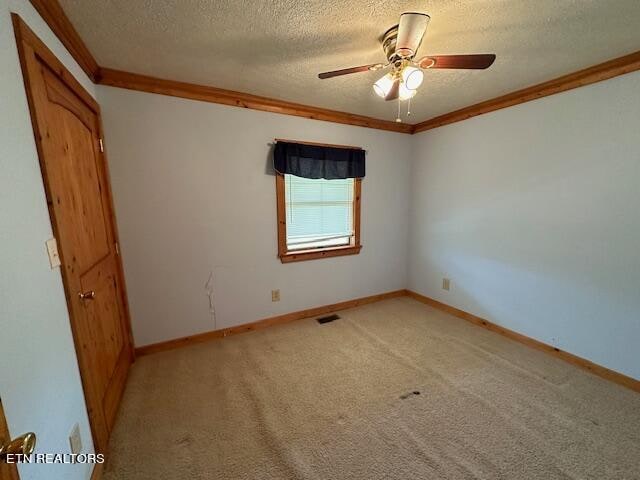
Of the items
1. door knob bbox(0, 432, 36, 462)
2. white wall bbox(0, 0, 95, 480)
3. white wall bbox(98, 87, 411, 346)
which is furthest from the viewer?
white wall bbox(98, 87, 411, 346)

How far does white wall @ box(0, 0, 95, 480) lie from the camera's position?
825mm

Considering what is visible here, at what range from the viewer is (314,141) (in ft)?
9.41

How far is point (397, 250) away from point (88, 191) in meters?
3.25

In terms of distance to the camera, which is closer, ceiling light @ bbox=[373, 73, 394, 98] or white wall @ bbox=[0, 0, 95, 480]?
white wall @ bbox=[0, 0, 95, 480]

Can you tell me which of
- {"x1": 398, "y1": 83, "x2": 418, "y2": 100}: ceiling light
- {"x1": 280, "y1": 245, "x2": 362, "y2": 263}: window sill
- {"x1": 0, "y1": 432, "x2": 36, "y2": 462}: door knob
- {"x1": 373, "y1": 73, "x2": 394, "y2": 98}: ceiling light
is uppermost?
{"x1": 373, "y1": 73, "x2": 394, "y2": 98}: ceiling light

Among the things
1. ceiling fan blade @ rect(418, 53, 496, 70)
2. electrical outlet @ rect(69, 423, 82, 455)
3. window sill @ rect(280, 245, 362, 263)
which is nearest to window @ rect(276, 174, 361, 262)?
window sill @ rect(280, 245, 362, 263)

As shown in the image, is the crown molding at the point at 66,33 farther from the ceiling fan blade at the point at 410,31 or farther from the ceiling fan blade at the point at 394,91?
the ceiling fan blade at the point at 394,91

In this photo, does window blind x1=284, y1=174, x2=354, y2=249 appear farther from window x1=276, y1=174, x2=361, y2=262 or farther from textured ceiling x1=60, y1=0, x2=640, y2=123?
textured ceiling x1=60, y1=0, x2=640, y2=123

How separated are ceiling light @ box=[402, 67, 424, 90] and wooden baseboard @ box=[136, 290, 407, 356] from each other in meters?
2.41

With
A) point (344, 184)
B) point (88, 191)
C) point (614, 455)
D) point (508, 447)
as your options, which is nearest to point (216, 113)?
point (88, 191)

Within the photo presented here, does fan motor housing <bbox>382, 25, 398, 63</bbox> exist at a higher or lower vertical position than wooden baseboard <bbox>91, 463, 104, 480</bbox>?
higher

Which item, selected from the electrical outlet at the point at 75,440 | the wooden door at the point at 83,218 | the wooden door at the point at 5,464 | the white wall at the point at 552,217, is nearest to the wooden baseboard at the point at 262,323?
the wooden door at the point at 83,218

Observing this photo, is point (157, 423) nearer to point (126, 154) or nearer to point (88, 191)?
point (88, 191)

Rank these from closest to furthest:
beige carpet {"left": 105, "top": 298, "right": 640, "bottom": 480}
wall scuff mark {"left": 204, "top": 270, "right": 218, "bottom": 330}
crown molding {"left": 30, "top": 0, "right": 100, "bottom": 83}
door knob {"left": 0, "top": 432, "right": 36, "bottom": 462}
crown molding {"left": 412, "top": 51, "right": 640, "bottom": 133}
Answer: door knob {"left": 0, "top": 432, "right": 36, "bottom": 462}, crown molding {"left": 30, "top": 0, "right": 100, "bottom": 83}, beige carpet {"left": 105, "top": 298, "right": 640, "bottom": 480}, crown molding {"left": 412, "top": 51, "right": 640, "bottom": 133}, wall scuff mark {"left": 204, "top": 270, "right": 218, "bottom": 330}
